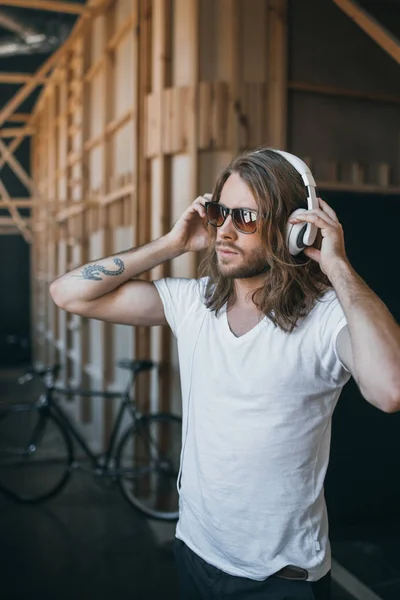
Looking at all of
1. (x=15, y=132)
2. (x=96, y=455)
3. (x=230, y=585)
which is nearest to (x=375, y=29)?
(x=230, y=585)

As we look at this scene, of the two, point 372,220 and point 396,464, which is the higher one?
point 372,220

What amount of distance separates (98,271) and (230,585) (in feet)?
3.32

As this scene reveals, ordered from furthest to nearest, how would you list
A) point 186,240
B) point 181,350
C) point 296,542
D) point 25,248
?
1. point 25,248
2. point 186,240
3. point 181,350
4. point 296,542

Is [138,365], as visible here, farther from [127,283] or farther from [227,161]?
[127,283]

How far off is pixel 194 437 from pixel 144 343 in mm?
2848

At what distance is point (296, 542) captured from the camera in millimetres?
1547

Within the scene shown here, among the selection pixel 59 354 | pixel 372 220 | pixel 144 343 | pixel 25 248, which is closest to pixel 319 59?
pixel 372 220

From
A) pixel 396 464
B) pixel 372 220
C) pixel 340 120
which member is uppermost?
pixel 340 120

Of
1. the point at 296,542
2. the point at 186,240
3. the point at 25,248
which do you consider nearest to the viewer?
the point at 296,542

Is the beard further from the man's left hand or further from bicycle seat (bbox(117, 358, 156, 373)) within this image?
bicycle seat (bbox(117, 358, 156, 373))

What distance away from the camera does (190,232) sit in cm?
206

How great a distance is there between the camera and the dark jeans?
5.05ft

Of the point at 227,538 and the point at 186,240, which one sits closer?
the point at 227,538

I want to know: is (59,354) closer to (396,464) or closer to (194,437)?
(396,464)
